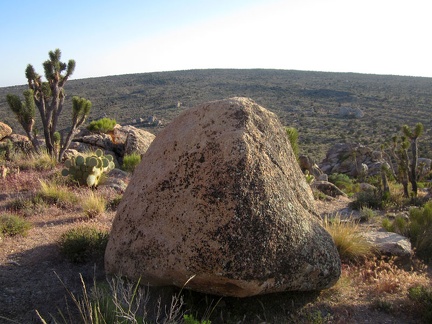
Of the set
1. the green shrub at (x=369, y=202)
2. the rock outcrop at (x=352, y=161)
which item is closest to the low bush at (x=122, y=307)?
the green shrub at (x=369, y=202)

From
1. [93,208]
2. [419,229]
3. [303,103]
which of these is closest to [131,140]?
[93,208]

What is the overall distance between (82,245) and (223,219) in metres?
2.48

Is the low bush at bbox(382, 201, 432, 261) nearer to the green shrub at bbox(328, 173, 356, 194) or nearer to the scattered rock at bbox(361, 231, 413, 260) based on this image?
the scattered rock at bbox(361, 231, 413, 260)

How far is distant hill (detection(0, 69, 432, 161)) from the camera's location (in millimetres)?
31891

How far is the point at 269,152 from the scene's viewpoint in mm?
4410

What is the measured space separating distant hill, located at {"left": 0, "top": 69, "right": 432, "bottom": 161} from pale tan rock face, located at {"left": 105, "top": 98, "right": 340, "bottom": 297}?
2080cm

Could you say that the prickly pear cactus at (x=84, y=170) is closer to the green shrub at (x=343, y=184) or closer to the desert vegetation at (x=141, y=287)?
the desert vegetation at (x=141, y=287)

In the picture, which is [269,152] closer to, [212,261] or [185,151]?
[185,151]

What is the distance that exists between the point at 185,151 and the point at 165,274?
1347mm

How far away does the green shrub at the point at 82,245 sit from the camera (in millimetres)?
5148

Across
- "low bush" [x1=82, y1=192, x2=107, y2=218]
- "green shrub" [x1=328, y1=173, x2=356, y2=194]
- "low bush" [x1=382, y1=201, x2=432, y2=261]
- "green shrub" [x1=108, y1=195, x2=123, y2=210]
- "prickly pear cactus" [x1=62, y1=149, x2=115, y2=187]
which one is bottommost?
"green shrub" [x1=328, y1=173, x2=356, y2=194]

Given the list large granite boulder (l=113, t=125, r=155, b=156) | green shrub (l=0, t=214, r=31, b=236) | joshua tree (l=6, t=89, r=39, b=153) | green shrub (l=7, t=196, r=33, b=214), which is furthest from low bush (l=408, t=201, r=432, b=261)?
joshua tree (l=6, t=89, r=39, b=153)

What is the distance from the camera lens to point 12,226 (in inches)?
231

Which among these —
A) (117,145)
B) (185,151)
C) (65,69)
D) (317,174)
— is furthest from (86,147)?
(185,151)
